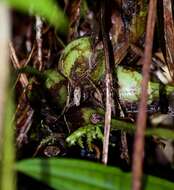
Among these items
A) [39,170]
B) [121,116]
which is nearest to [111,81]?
[121,116]

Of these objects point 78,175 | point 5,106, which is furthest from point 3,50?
point 78,175

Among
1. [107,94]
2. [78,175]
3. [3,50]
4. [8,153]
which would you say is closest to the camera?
[3,50]

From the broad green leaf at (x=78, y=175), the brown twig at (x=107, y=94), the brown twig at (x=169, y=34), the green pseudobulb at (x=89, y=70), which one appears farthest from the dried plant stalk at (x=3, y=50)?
the brown twig at (x=169, y=34)

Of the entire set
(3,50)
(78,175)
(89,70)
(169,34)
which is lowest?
(78,175)

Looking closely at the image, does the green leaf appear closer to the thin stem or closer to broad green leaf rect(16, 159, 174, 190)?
broad green leaf rect(16, 159, 174, 190)

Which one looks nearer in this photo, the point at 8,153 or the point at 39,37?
the point at 8,153

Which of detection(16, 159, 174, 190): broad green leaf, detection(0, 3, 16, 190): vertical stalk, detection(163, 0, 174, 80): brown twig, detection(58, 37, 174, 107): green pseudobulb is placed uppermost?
detection(163, 0, 174, 80): brown twig

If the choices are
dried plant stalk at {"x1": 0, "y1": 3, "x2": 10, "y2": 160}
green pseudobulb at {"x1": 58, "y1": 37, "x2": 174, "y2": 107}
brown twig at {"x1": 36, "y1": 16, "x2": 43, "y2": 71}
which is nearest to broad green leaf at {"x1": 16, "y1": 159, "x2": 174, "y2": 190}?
dried plant stalk at {"x1": 0, "y1": 3, "x2": 10, "y2": 160}

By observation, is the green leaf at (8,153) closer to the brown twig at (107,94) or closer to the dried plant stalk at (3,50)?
the dried plant stalk at (3,50)

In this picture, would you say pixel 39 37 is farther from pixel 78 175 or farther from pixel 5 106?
pixel 5 106
